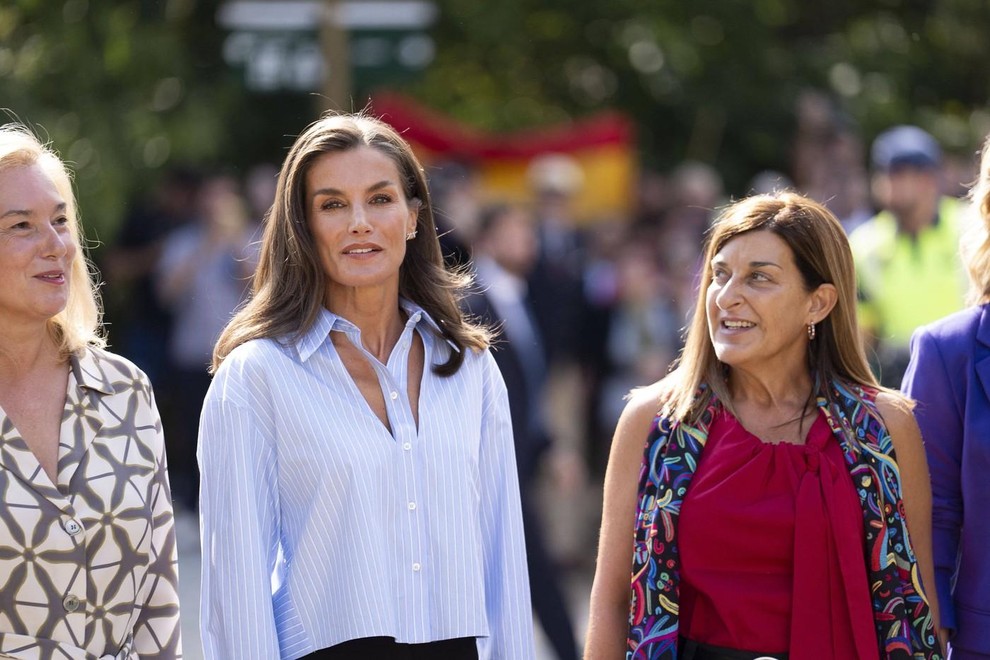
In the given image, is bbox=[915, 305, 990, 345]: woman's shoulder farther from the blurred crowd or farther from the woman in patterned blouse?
the blurred crowd

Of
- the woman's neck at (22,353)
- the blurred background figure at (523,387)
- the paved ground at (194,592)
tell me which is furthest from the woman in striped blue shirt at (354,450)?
the paved ground at (194,592)

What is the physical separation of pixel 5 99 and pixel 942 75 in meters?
10.6

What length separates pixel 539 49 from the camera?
1900cm

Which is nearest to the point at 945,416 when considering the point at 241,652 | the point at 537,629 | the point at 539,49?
the point at 241,652

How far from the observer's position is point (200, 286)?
444 inches

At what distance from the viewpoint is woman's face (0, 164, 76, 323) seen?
4027 mm

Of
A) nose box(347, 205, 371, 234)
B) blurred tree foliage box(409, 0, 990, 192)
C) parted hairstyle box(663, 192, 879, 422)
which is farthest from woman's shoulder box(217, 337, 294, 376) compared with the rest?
blurred tree foliage box(409, 0, 990, 192)

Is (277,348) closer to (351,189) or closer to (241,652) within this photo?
(351,189)

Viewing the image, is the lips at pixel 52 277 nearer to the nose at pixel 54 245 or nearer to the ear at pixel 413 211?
the nose at pixel 54 245

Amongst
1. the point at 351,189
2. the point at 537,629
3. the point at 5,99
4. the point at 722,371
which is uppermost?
the point at 5,99

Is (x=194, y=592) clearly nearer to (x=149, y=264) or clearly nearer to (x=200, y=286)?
(x=200, y=286)

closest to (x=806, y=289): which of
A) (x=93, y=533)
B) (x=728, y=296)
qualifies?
(x=728, y=296)

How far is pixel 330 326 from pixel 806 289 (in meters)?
1.30

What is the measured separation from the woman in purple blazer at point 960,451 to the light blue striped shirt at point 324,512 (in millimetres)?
1314
